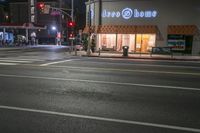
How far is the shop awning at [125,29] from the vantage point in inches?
1467

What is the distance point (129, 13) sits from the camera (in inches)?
1527

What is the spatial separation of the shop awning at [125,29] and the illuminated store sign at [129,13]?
44.9 inches

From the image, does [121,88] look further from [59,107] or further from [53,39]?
[53,39]

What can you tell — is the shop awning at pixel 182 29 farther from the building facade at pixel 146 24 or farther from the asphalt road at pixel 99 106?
the asphalt road at pixel 99 106

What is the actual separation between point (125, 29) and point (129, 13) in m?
1.82

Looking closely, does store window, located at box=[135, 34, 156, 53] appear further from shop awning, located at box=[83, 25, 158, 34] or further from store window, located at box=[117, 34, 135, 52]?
shop awning, located at box=[83, 25, 158, 34]

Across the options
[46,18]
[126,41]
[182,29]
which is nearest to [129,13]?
[126,41]

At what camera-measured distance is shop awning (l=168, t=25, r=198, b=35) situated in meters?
35.4

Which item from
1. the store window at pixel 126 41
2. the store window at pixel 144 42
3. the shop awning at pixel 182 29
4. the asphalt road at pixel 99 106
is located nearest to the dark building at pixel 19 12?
the store window at pixel 126 41

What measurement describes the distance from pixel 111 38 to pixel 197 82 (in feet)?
90.5

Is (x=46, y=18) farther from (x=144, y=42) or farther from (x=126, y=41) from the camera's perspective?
(x=144, y=42)

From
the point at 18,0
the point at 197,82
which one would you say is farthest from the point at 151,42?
the point at 18,0

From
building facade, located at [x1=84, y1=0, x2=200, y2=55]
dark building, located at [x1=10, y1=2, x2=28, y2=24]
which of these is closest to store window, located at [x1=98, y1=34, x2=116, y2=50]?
building facade, located at [x1=84, y1=0, x2=200, y2=55]

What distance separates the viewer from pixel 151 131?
21.6 feet
